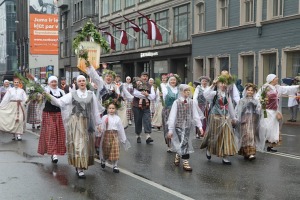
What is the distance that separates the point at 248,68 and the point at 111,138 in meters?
19.7

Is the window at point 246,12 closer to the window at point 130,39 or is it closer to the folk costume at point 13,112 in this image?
the window at point 130,39

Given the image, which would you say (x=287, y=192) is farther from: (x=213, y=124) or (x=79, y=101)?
(x=79, y=101)

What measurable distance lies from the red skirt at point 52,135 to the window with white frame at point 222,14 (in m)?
20.8

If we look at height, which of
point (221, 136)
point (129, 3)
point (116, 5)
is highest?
point (116, 5)

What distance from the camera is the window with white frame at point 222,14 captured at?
2977 cm

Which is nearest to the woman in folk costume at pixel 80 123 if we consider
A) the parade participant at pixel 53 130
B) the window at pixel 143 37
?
the parade participant at pixel 53 130

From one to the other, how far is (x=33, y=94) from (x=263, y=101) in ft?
16.5

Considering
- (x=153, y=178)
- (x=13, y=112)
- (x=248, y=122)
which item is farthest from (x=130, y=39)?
(x=153, y=178)

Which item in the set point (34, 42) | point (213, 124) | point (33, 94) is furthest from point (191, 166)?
point (34, 42)

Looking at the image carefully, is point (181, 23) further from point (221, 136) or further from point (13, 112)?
point (221, 136)

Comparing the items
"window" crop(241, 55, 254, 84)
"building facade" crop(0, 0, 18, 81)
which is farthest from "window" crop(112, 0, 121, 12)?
"building facade" crop(0, 0, 18, 81)

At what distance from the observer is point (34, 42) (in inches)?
1727

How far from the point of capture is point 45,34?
4466 cm

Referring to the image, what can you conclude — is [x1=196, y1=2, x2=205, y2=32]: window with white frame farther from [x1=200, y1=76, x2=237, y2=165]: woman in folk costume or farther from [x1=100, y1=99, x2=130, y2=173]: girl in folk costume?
[x1=100, y1=99, x2=130, y2=173]: girl in folk costume
